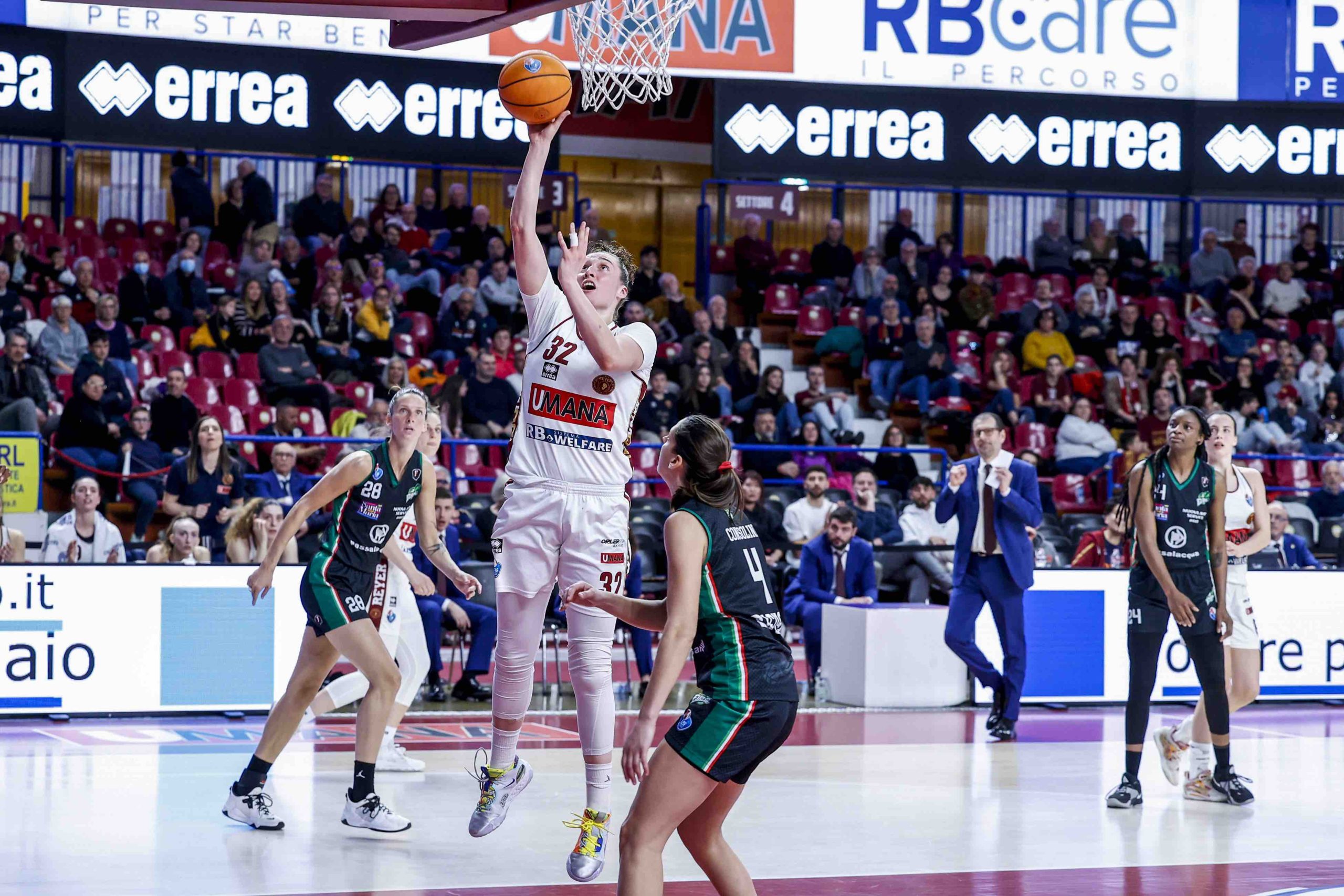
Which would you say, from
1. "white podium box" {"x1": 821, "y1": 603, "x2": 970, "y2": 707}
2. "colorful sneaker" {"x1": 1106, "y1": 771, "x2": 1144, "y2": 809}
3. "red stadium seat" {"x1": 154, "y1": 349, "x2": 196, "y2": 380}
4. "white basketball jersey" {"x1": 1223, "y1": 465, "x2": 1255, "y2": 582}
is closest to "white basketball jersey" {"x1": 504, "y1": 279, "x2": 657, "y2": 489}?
"colorful sneaker" {"x1": 1106, "y1": 771, "x2": 1144, "y2": 809}

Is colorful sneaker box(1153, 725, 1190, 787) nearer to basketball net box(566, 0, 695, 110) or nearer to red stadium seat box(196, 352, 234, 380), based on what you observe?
basketball net box(566, 0, 695, 110)

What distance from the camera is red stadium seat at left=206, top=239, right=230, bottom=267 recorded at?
18875mm

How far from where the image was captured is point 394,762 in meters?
9.17

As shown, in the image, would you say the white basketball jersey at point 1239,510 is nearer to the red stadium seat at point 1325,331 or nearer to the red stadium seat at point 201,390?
the red stadium seat at point 201,390

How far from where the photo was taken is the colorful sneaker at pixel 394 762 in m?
9.17

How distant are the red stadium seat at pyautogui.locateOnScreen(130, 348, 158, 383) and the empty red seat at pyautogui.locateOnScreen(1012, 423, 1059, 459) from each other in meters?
9.33

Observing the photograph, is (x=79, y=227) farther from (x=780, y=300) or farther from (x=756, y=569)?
(x=756, y=569)

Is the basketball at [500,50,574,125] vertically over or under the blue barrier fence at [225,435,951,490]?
over

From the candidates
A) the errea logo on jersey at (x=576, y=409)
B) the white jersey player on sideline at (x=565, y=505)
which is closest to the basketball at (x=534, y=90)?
the white jersey player on sideline at (x=565, y=505)

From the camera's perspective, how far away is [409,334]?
18.5 m

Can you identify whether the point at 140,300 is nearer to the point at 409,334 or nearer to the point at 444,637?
the point at 409,334

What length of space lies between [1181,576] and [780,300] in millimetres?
13127

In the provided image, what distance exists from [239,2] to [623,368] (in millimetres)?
2660

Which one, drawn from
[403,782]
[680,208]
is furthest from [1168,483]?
[680,208]
